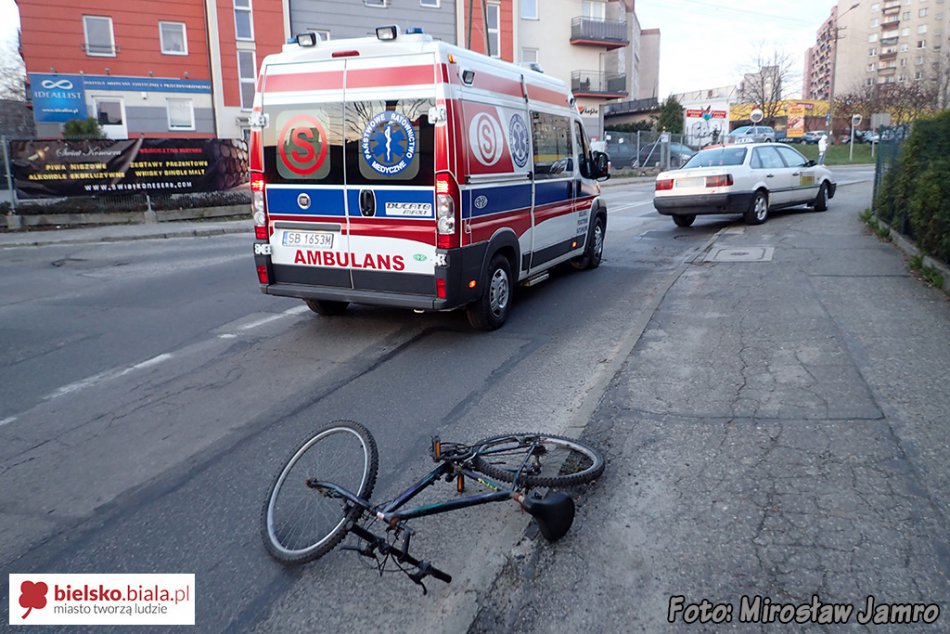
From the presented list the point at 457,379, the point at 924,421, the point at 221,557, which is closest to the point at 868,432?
the point at 924,421

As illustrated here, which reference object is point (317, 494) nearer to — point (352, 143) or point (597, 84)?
point (352, 143)

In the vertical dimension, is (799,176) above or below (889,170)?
below

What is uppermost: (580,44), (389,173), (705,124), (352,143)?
(580,44)

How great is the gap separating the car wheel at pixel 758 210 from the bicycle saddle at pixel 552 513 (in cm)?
1269

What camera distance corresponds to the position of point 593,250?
1077 cm

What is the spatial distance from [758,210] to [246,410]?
12317 mm

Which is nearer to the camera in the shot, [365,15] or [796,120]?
[365,15]

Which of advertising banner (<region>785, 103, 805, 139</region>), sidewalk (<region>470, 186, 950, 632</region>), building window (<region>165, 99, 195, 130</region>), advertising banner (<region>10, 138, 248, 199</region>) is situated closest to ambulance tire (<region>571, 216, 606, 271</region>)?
sidewalk (<region>470, 186, 950, 632</region>)

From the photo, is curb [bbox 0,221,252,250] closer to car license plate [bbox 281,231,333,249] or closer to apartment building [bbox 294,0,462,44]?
car license plate [bbox 281,231,333,249]

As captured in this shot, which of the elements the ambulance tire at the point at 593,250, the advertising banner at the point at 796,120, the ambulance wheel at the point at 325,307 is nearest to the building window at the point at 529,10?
the ambulance tire at the point at 593,250

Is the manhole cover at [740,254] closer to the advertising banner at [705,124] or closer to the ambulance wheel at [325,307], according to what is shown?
the ambulance wheel at [325,307]

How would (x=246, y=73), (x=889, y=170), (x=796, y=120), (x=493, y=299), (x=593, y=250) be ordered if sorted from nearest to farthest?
(x=493, y=299)
(x=593, y=250)
(x=889, y=170)
(x=246, y=73)
(x=796, y=120)

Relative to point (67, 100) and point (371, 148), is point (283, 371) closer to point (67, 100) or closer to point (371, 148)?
point (371, 148)

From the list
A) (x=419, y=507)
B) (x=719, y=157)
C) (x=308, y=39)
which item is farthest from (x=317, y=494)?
(x=719, y=157)
